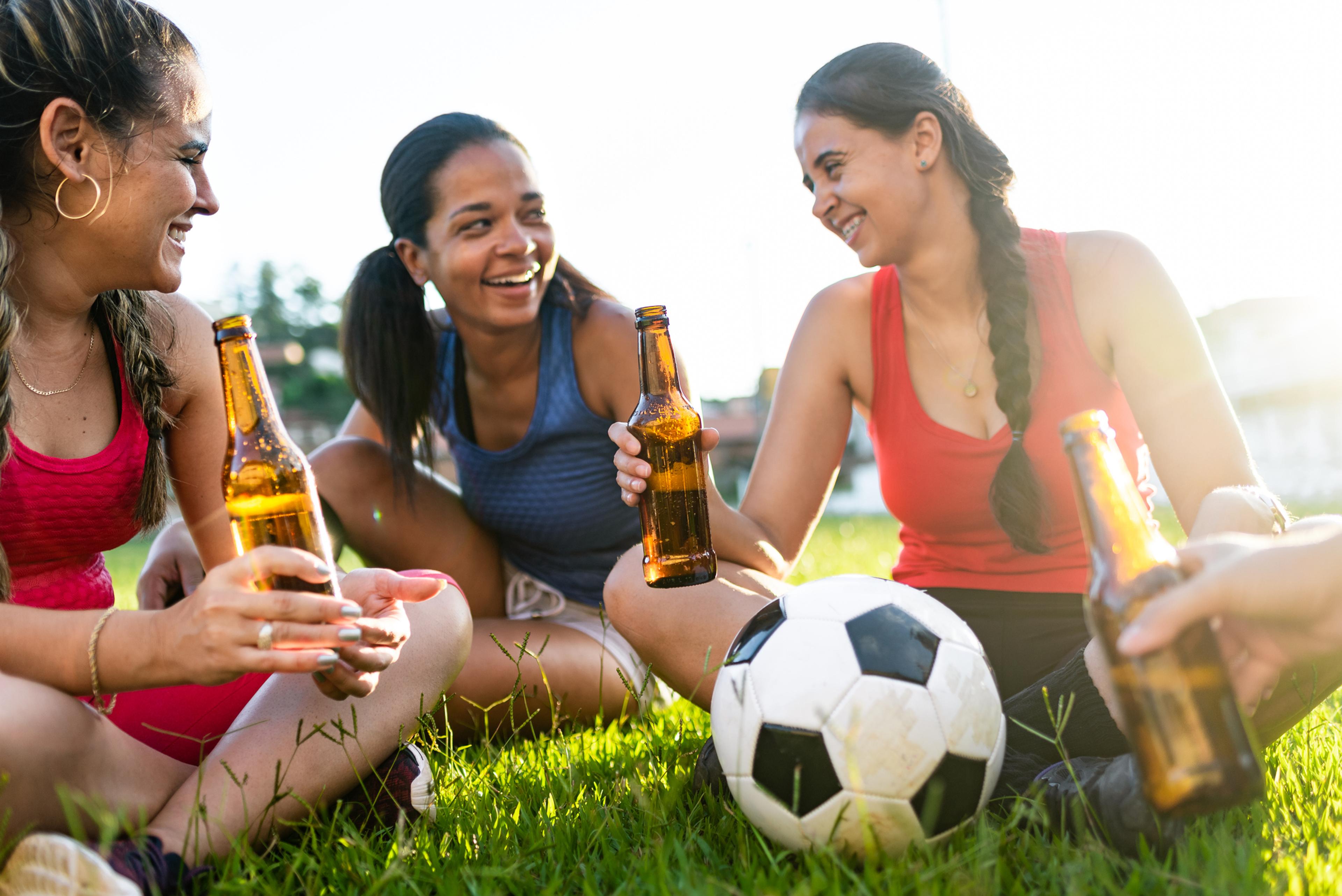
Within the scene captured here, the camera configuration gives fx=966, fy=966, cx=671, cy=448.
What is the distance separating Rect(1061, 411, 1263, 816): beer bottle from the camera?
4.31ft

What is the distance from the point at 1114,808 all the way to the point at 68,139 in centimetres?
240

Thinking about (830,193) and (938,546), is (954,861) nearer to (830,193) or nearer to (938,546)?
(938,546)

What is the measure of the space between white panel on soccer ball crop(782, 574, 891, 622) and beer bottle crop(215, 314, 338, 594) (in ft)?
2.81

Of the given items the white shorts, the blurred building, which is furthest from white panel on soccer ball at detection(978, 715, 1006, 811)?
the blurred building

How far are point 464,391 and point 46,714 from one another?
6.94 feet

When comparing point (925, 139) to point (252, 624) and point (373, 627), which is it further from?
point (252, 624)

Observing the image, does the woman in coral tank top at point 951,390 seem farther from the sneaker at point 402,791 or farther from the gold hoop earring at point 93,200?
the gold hoop earring at point 93,200

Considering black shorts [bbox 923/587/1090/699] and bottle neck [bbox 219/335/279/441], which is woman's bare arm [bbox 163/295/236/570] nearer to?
bottle neck [bbox 219/335/279/441]

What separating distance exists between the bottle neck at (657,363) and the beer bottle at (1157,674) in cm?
119

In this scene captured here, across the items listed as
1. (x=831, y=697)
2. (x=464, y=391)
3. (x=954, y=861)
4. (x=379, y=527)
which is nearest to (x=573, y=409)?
(x=464, y=391)

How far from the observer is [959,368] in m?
2.77

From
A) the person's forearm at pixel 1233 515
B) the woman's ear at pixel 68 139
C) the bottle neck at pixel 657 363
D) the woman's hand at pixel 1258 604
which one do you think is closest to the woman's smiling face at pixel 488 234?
the bottle neck at pixel 657 363

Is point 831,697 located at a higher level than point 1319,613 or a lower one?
lower

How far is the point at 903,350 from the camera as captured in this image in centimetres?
280
